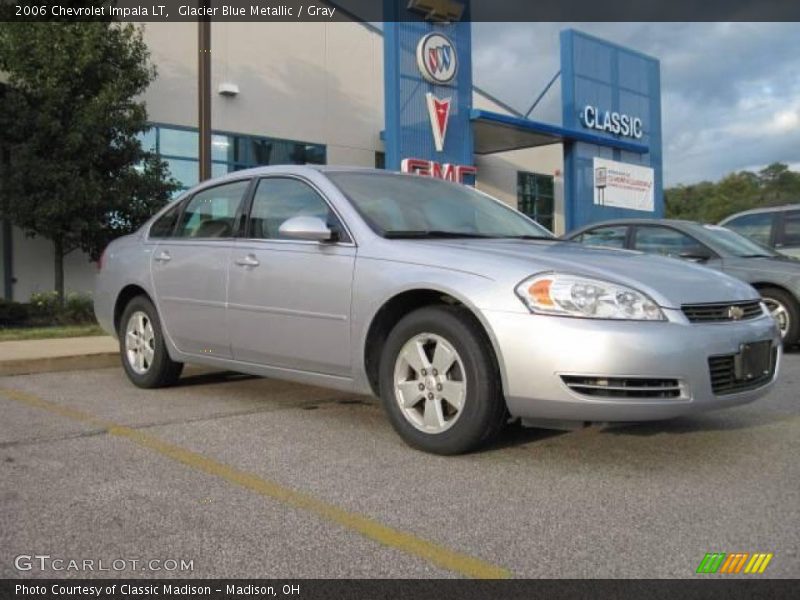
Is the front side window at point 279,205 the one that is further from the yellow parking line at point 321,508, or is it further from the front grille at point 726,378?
the front grille at point 726,378

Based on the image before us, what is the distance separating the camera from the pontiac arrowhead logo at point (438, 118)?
17688mm

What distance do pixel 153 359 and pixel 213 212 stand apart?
121 cm

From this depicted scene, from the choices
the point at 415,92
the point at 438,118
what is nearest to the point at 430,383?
the point at 415,92

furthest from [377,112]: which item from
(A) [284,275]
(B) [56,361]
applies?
(A) [284,275]

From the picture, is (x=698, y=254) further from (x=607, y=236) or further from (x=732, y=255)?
(x=607, y=236)

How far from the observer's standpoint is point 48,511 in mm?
3197

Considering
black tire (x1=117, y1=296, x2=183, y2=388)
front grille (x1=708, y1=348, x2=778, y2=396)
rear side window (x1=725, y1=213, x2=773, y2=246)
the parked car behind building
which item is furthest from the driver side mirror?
black tire (x1=117, y1=296, x2=183, y2=388)

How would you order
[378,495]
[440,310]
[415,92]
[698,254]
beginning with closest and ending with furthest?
[378,495]
[440,310]
[698,254]
[415,92]

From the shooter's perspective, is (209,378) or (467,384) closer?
(467,384)

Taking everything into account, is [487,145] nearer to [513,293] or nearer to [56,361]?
[56,361]

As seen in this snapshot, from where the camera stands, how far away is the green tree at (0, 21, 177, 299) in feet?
39.5

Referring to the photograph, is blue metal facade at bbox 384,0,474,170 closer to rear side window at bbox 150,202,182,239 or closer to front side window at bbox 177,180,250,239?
rear side window at bbox 150,202,182,239

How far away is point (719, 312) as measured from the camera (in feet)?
12.6

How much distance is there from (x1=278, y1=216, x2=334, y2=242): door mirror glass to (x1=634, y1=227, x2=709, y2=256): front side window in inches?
200
